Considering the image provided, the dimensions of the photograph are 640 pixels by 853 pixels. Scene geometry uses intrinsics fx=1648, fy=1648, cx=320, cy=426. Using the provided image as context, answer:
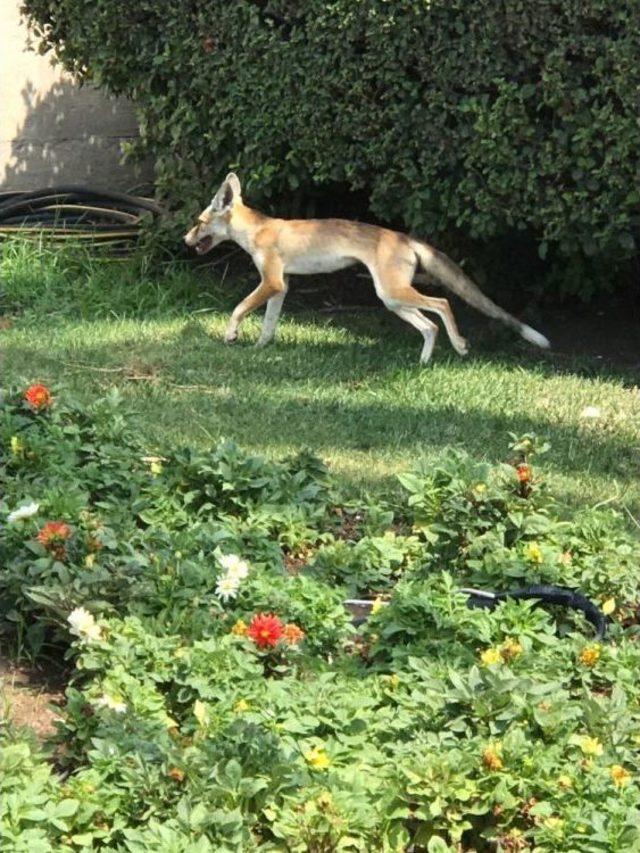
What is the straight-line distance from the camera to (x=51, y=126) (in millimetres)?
12562

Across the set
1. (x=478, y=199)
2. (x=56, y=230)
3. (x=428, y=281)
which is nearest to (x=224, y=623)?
(x=478, y=199)

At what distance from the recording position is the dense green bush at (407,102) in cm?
867

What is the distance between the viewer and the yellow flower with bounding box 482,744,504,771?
12.9 feet

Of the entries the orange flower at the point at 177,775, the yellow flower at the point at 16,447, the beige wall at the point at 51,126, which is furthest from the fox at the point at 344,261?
the orange flower at the point at 177,775

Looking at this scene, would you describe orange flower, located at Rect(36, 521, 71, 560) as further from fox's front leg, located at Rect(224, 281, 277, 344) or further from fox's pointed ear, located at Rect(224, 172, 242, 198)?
fox's pointed ear, located at Rect(224, 172, 242, 198)

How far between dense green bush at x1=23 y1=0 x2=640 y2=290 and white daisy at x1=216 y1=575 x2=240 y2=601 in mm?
4341

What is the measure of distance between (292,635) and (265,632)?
0.10 meters

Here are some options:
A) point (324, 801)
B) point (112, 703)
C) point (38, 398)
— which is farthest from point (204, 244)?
point (324, 801)

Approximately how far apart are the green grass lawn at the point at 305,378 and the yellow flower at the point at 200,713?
256 centimetres

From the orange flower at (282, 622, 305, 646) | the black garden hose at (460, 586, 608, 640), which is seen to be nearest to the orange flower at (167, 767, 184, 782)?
the orange flower at (282, 622, 305, 646)

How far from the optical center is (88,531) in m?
5.27

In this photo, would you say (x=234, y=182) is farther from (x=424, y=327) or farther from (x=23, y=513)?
(x=23, y=513)

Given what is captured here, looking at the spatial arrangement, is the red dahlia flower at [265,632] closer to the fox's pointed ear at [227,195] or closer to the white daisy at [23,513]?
the white daisy at [23,513]

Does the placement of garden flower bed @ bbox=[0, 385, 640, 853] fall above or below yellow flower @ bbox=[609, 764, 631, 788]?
below
